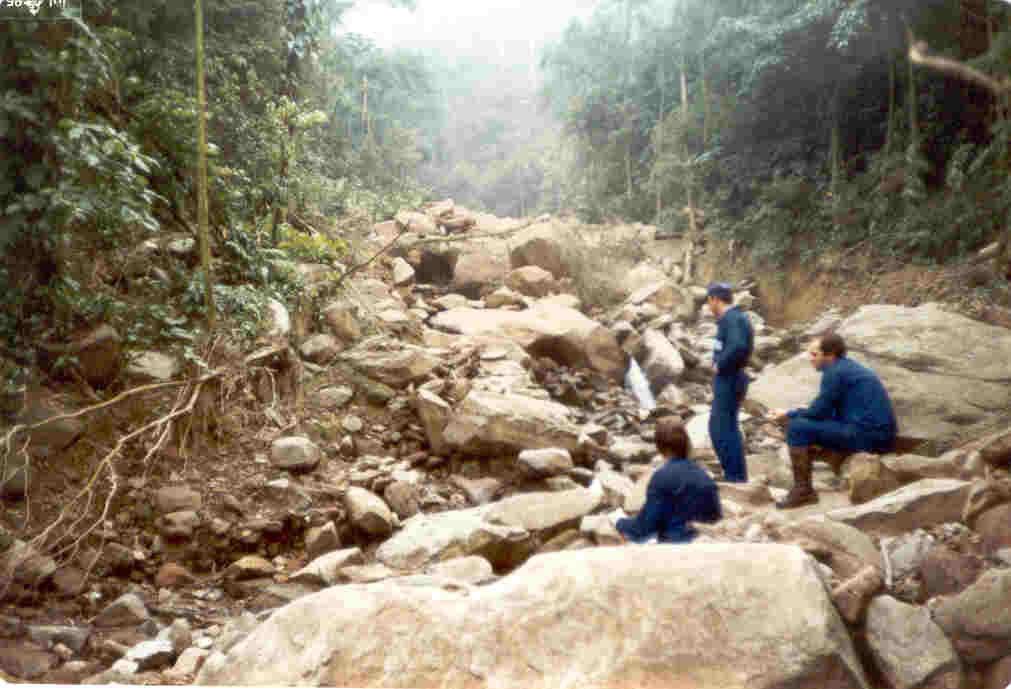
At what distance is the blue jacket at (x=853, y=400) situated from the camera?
1.83m

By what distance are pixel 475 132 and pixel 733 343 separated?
4.03 ft

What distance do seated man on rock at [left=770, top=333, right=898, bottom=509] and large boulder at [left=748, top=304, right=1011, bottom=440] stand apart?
3cm

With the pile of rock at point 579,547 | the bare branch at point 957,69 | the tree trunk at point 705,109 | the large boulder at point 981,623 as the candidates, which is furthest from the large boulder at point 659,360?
the bare branch at point 957,69

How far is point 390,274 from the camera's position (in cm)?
272

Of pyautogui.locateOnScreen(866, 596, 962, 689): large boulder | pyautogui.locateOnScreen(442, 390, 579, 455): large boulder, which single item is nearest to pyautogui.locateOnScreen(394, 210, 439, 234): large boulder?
pyautogui.locateOnScreen(442, 390, 579, 455): large boulder

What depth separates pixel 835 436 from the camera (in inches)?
73.1

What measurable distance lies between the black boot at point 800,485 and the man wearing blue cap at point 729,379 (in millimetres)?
121

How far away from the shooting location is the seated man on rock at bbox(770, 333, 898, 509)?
6.03 feet

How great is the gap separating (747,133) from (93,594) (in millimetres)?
2406

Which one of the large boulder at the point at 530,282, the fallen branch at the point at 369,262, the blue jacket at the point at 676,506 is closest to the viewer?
the blue jacket at the point at 676,506

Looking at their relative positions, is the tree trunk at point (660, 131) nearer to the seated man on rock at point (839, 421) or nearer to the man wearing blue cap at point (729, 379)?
the man wearing blue cap at point (729, 379)

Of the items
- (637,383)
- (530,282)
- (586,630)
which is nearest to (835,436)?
(637,383)

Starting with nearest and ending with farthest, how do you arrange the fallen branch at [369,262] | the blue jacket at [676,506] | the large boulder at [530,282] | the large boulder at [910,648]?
the large boulder at [910,648] < the blue jacket at [676,506] < the fallen branch at [369,262] < the large boulder at [530,282]

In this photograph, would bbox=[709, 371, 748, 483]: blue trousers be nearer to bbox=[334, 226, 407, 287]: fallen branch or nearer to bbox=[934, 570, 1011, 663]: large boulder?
bbox=[934, 570, 1011, 663]: large boulder
